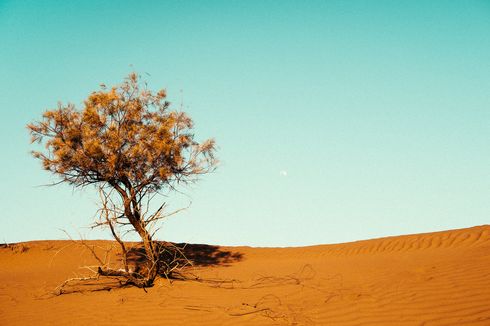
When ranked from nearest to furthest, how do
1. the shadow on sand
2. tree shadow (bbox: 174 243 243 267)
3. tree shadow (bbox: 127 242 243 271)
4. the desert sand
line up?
the desert sand < tree shadow (bbox: 127 242 243 271) < the shadow on sand < tree shadow (bbox: 174 243 243 267)

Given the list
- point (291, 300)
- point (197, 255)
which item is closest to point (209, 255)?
point (197, 255)

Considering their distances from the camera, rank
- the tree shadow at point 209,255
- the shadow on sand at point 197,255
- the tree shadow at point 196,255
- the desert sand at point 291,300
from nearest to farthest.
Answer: the desert sand at point 291,300 → the tree shadow at point 196,255 → the shadow on sand at point 197,255 → the tree shadow at point 209,255

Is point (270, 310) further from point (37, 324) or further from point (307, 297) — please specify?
point (37, 324)

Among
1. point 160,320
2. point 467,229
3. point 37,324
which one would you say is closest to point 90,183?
point 37,324

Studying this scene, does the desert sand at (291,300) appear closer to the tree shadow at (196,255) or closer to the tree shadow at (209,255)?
the tree shadow at (196,255)

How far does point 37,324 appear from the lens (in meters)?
6.39

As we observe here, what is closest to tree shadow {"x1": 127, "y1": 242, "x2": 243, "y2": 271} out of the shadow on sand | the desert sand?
the shadow on sand

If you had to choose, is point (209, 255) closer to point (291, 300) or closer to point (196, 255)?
point (196, 255)

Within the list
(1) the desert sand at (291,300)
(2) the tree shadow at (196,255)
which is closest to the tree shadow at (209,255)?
(2) the tree shadow at (196,255)

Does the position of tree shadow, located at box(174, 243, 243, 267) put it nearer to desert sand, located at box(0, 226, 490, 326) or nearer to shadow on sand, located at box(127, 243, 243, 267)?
shadow on sand, located at box(127, 243, 243, 267)

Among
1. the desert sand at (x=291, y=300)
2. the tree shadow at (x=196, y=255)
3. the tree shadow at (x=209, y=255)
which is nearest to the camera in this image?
the desert sand at (x=291, y=300)

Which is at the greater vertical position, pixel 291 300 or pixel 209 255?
pixel 209 255

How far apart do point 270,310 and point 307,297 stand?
3.80 ft

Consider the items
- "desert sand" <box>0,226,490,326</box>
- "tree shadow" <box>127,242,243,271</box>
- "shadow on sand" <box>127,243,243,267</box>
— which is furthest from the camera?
"shadow on sand" <box>127,243,243,267</box>
